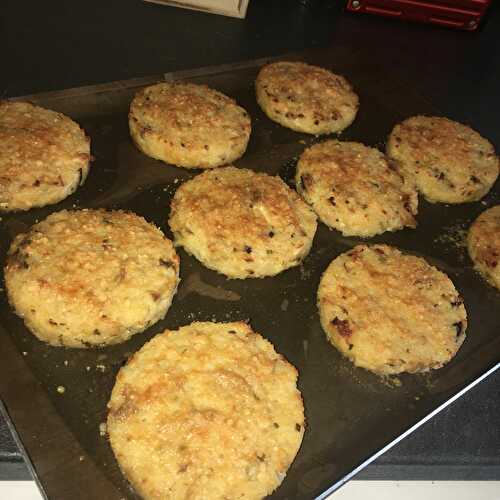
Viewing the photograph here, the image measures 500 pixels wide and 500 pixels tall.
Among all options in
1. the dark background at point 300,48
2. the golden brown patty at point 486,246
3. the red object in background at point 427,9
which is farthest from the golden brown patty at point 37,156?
the red object in background at point 427,9

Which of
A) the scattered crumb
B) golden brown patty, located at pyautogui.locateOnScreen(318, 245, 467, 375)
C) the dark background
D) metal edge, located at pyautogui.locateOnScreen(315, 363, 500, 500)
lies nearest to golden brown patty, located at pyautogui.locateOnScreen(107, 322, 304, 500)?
the scattered crumb

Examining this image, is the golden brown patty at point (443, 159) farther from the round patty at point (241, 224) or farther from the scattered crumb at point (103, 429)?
the scattered crumb at point (103, 429)

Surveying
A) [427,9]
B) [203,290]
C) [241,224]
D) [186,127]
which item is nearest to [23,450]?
[203,290]

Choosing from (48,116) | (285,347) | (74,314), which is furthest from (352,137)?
(74,314)

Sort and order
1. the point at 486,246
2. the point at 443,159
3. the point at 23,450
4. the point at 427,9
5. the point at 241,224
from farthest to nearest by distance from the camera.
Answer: the point at 427,9 < the point at 443,159 < the point at 486,246 < the point at 241,224 < the point at 23,450

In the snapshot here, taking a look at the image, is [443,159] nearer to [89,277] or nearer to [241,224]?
[241,224]

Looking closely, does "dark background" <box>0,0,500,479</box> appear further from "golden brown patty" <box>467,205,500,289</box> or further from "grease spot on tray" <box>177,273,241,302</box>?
"grease spot on tray" <box>177,273,241,302</box>
